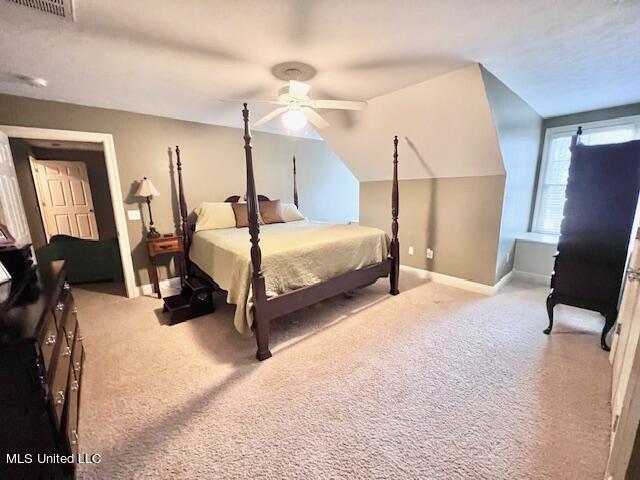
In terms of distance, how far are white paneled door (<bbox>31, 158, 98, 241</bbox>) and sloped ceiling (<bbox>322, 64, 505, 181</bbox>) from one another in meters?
4.49

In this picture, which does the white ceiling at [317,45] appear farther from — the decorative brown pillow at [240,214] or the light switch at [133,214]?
the decorative brown pillow at [240,214]

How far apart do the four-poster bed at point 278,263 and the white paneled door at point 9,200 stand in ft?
4.71

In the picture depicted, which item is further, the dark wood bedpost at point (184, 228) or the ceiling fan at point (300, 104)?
the dark wood bedpost at point (184, 228)

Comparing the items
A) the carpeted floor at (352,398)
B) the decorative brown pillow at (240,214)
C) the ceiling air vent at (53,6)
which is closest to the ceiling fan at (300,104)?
the ceiling air vent at (53,6)

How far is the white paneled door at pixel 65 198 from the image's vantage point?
454cm

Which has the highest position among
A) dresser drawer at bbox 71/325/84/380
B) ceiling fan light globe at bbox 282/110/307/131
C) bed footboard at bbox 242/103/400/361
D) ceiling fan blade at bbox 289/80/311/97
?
ceiling fan blade at bbox 289/80/311/97

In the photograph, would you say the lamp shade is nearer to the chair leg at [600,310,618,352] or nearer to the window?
the chair leg at [600,310,618,352]

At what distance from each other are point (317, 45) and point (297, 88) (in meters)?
0.33

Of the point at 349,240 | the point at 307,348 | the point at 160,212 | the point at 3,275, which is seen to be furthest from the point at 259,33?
the point at 160,212

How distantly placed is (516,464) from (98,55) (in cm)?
A: 361

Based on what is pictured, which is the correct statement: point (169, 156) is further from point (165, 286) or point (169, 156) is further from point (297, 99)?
point (297, 99)

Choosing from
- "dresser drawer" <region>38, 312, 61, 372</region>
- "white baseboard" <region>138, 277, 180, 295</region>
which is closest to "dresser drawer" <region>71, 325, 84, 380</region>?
"dresser drawer" <region>38, 312, 61, 372</region>

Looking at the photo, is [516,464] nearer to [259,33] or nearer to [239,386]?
[239,386]

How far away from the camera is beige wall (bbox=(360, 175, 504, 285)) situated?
3188 millimetres
